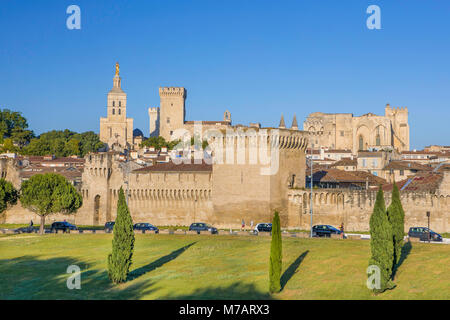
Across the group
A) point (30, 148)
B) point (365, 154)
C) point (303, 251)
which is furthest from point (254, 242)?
point (30, 148)

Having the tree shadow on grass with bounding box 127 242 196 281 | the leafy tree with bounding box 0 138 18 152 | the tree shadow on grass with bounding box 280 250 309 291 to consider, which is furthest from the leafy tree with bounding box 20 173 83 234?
the leafy tree with bounding box 0 138 18 152

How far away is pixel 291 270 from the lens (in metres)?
34.9

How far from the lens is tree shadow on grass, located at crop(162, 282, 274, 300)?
30.5 metres

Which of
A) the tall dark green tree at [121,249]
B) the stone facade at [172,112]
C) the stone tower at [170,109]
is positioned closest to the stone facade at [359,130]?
the stone facade at [172,112]

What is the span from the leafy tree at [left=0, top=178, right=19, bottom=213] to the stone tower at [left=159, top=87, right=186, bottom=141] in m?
119

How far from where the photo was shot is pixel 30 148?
14138cm

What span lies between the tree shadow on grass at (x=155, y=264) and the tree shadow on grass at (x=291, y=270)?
8.51 m

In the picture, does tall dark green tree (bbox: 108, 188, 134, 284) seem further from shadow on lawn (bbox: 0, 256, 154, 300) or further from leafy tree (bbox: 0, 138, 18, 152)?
leafy tree (bbox: 0, 138, 18, 152)

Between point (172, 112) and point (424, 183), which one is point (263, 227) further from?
point (172, 112)

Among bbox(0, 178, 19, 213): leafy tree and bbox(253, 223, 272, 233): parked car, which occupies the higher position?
bbox(0, 178, 19, 213): leafy tree
